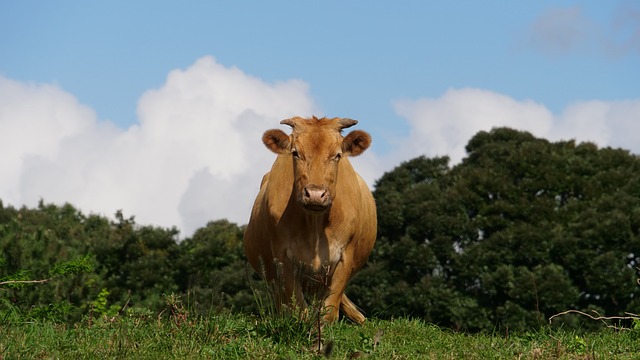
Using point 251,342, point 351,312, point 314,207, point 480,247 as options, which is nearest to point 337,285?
point 314,207

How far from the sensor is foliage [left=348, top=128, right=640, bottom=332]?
2653cm

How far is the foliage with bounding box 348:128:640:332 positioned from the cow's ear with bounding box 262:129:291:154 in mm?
15259

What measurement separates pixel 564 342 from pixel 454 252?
19.6m

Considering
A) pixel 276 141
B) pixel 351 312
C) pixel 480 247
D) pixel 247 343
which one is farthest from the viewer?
pixel 480 247

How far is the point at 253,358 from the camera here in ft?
24.8

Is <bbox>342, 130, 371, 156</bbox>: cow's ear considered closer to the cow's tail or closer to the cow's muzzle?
the cow's muzzle

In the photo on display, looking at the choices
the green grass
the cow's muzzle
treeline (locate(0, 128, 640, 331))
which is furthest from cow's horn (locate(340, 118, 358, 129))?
treeline (locate(0, 128, 640, 331))

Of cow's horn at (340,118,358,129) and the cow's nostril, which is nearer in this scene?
the cow's nostril

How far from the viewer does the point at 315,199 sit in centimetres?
976

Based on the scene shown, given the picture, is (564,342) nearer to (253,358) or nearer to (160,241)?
(253,358)

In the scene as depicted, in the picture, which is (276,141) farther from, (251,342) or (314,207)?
(251,342)

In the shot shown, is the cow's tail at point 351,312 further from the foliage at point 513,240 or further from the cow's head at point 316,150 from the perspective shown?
the foliage at point 513,240

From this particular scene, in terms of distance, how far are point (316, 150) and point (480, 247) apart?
59.6ft

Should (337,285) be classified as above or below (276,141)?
below
